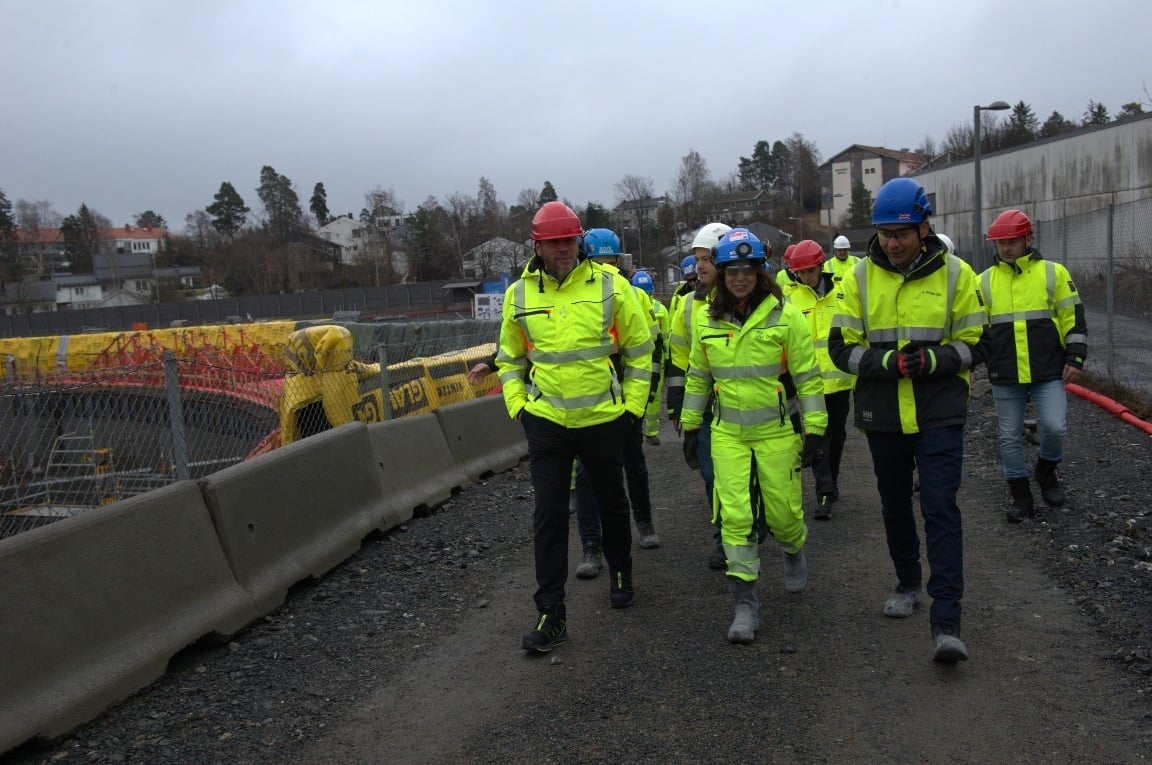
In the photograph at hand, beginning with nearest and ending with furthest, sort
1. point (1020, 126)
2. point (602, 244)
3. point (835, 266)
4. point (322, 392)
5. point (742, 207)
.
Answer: point (602, 244) < point (835, 266) < point (322, 392) < point (1020, 126) < point (742, 207)

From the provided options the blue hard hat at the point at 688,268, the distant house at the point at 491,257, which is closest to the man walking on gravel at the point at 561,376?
the blue hard hat at the point at 688,268

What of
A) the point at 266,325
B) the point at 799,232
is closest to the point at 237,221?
the point at 799,232

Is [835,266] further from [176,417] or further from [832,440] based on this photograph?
[176,417]

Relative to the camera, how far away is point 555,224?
16.5 ft

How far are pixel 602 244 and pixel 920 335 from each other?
123 inches

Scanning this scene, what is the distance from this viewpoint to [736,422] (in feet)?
16.7

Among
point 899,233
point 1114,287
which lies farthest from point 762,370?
point 1114,287

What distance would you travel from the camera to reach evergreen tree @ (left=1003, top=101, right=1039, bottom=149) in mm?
80312

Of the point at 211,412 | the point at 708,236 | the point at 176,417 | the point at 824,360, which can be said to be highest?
the point at 708,236

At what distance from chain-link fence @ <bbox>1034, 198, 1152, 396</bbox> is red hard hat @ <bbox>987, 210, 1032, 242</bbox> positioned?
4789 millimetres

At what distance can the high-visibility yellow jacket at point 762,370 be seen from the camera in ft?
16.6

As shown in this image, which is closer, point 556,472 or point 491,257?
point 556,472

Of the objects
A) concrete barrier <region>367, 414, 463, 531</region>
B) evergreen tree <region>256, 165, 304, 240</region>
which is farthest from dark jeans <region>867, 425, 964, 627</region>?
evergreen tree <region>256, 165, 304, 240</region>

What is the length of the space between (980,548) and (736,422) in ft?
7.59
